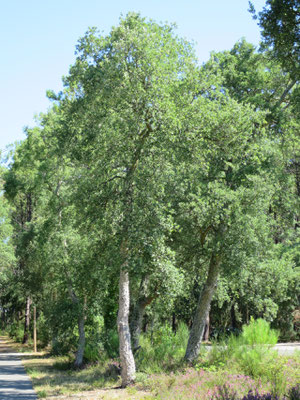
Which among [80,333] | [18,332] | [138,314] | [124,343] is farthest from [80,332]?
[18,332]

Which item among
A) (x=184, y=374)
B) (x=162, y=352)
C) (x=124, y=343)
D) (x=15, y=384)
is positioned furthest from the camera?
(x=162, y=352)

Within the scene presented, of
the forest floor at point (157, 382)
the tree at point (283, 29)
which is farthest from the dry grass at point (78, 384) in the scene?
the tree at point (283, 29)

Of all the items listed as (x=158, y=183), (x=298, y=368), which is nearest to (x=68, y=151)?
(x=158, y=183)

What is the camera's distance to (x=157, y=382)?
1112 cm

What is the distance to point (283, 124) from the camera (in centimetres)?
1466

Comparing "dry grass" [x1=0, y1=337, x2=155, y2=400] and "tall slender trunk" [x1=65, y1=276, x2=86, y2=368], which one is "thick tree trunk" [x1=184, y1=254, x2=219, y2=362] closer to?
"dry grass" [x1=0, y1=337, x2=155, y2=400]

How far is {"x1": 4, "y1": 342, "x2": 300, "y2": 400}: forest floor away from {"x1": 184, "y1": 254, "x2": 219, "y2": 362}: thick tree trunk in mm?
1320

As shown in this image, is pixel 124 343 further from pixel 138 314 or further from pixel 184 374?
pixel 138 314

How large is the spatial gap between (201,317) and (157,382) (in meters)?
3.58

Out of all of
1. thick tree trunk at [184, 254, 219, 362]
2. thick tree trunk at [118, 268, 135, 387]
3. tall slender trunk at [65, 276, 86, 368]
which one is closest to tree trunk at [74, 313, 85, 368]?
tall slender trunk at [65, 276, 86, 368]

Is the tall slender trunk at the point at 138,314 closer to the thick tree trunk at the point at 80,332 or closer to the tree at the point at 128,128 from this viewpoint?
the thick tree trunk at the point at 80,332

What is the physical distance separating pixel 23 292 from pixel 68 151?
1836 centimetres

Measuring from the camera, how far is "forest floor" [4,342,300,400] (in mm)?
8227

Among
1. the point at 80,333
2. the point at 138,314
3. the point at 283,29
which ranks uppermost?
the point at 283,29
